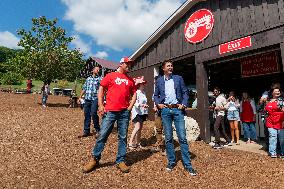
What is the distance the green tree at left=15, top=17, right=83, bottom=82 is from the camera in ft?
79.4

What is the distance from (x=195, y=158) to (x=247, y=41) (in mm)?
4048

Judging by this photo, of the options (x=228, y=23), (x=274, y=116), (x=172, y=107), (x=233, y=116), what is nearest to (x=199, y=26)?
(x=228, y=23)

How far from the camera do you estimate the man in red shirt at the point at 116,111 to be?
18.6ft

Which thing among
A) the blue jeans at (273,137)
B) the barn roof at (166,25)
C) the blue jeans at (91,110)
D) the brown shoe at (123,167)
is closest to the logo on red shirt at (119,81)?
the brown shoe at (123,167)

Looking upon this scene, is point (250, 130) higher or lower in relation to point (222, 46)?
lower

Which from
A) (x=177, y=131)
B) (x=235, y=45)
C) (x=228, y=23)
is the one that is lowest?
(x=177, y=131)

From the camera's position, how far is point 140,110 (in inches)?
292

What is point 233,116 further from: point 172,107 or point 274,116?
point 172,107

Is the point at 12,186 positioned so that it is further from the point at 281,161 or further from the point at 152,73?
the point at 152,73

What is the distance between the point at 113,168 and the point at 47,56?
20612mm

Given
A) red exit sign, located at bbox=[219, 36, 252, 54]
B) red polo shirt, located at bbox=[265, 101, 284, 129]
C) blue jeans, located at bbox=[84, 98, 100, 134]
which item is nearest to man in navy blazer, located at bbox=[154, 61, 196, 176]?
blue jeans, located at bbox=[84, 98, 100, 134]

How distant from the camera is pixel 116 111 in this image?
225 inches

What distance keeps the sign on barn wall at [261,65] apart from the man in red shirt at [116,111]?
23.1 ft

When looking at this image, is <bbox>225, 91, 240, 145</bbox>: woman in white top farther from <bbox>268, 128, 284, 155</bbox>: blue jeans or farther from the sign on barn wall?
the sign on barn wall
